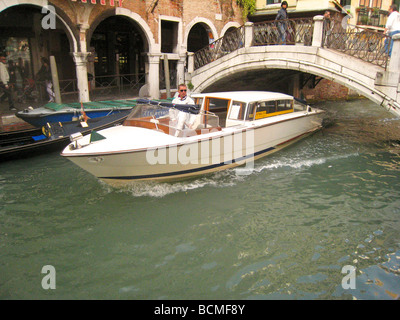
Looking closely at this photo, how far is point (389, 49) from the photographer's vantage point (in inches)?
272

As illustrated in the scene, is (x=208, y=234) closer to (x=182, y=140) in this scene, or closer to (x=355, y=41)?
(x=182, y=140)

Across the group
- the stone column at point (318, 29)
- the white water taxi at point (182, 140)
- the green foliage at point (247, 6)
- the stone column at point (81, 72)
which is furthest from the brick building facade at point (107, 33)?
the white water taxi at point (182, 140)

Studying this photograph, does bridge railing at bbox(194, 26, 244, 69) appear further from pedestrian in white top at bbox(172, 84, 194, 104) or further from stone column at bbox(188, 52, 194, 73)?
pedestrian in white top at bbox(172, 84, 194, 104)

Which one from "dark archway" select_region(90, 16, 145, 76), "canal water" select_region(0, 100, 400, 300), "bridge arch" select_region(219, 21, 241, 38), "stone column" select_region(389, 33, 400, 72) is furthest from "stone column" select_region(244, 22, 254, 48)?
"canal water" select_region(0, 100, 400, 300)

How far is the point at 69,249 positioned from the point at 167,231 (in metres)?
1.19

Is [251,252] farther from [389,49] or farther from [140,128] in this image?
[389,49]

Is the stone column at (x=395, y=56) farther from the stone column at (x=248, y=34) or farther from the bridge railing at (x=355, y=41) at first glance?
the stone column at (x=248, y=34)

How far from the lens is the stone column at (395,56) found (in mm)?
6551

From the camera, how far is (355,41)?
7.63 meters

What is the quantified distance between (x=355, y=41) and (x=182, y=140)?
200 inches

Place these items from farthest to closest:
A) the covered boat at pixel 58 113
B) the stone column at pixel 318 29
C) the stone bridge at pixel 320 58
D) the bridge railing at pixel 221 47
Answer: the bridge railing at pixel 221 47, the stone column at pixel 318 29, the covered boat at pixel 58 113, the stone bridge at pixel 320 58

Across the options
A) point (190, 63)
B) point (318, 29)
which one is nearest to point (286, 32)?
point (318, 29)

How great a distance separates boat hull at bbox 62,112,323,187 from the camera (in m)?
4.99

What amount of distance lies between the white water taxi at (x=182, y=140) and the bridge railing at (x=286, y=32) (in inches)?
99.7
